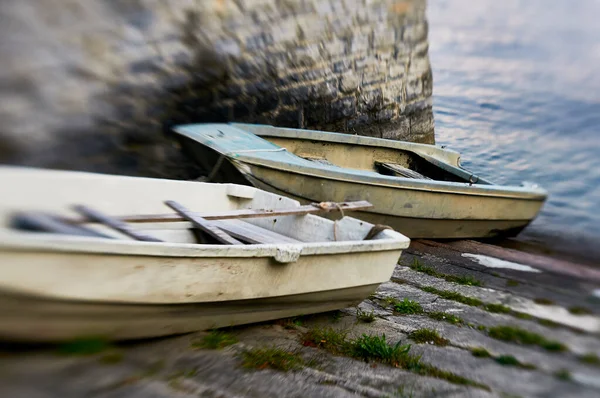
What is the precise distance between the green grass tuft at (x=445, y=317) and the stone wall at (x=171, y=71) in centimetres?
280

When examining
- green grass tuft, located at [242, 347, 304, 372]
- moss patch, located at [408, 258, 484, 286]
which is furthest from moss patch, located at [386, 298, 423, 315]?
green grass tuft, located at [242, 347, 304, 372]

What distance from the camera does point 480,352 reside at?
224cm

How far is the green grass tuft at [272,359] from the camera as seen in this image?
227 centimetres

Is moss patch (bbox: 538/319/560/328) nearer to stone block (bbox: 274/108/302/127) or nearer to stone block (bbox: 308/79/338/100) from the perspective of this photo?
stone block (bbox: 274/108/302/127)

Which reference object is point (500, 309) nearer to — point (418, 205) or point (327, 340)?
point (327, 340)

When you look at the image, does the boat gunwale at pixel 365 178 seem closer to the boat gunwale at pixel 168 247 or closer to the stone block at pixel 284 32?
the stone block at pixel 284 32

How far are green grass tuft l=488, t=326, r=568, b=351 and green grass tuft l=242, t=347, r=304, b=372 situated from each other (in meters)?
1.05

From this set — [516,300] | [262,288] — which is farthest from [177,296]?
[516,300]

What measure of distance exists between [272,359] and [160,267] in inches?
28.2

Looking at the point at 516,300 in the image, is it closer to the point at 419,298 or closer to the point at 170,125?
the point at 419,298

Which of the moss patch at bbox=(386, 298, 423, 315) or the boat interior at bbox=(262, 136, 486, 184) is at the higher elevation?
the boat interior at bbox=(262, 136, 486, 184)

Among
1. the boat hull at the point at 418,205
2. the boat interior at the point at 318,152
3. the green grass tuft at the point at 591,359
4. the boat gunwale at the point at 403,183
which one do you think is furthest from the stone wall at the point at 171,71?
the green grass tuft at the point at 591,359

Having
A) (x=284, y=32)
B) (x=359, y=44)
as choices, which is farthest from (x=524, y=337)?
(x=359, y=44)

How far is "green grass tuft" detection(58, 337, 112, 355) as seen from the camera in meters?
1.96
